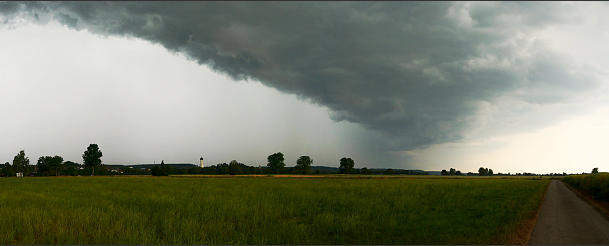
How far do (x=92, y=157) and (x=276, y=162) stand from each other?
86822 mm

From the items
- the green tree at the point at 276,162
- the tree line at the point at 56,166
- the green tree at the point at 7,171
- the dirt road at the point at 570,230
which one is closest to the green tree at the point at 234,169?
the green tree at the point at 276,162

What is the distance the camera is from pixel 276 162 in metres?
195

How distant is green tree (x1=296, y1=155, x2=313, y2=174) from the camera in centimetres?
18975

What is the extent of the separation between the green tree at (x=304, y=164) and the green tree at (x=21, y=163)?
127024 mm

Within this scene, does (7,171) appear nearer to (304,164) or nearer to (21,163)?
(21,163)

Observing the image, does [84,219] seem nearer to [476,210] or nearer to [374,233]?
[374,233]

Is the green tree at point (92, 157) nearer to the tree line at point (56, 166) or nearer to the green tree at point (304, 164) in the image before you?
the tree line at point (56, 166)

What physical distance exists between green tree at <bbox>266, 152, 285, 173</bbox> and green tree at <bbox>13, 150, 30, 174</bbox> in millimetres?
113045

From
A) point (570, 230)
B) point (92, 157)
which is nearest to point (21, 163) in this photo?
point (92, 157)

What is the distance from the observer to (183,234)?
14.7m

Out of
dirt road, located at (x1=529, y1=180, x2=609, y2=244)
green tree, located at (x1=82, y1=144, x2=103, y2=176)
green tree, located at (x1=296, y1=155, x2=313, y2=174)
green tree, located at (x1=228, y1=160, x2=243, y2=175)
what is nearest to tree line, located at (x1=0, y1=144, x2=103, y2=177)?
green tree, located at (x1=82, y1=144, x2=103, y2=176)

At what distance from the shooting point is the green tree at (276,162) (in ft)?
635

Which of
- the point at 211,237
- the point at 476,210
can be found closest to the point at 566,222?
the point at 476,210

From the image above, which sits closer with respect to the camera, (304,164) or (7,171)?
(7,171)
